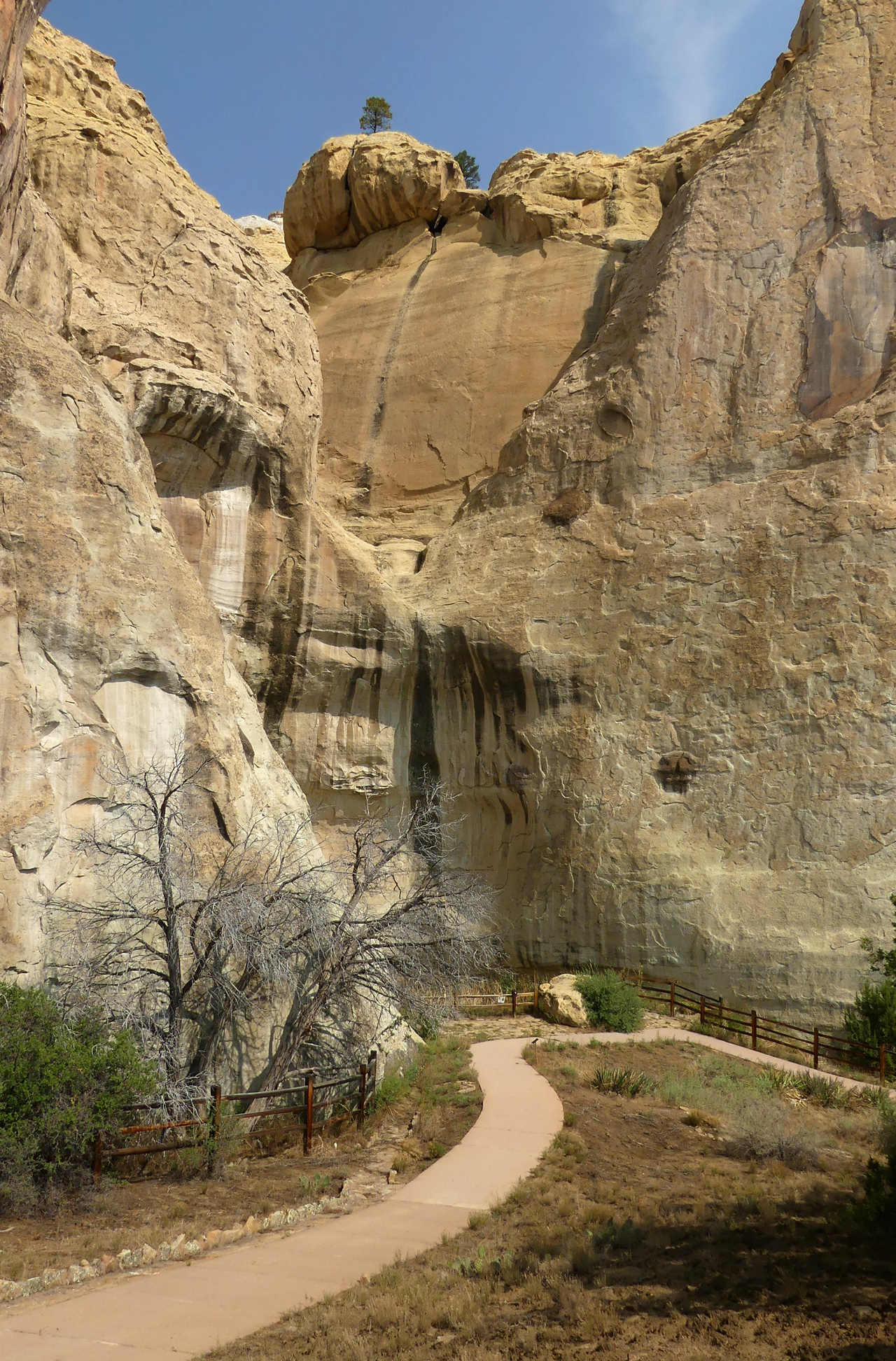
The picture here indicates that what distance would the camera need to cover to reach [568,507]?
21594 mm

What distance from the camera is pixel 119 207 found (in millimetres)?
19203

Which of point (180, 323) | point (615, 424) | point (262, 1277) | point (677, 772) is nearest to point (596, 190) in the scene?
point (615, 424)

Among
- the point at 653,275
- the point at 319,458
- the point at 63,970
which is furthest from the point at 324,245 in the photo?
the point at 63,970

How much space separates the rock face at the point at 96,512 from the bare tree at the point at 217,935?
45 centimetres

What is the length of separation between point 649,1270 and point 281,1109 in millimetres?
4534

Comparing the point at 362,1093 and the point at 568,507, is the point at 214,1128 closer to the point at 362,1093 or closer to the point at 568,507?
the point at 362,1093

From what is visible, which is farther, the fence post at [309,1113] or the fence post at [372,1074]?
the fence post at [372,1074]

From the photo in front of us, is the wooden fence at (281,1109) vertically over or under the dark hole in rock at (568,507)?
under

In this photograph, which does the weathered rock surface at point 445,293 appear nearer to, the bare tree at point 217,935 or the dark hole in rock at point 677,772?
the dark hole in rock at point 677,772

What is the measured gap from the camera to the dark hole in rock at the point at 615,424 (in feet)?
70.6

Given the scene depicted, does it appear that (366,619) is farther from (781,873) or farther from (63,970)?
(63,970)

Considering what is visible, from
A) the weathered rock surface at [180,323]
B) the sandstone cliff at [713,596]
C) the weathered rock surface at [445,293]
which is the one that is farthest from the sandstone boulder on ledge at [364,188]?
the weathered rock surface at [180,323]

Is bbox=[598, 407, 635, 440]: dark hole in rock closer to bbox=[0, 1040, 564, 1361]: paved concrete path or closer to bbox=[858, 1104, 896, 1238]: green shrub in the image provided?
bbox=[0, 1040, 564, 1361]: paved concrete path

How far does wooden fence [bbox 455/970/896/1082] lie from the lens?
15578 millimetres
